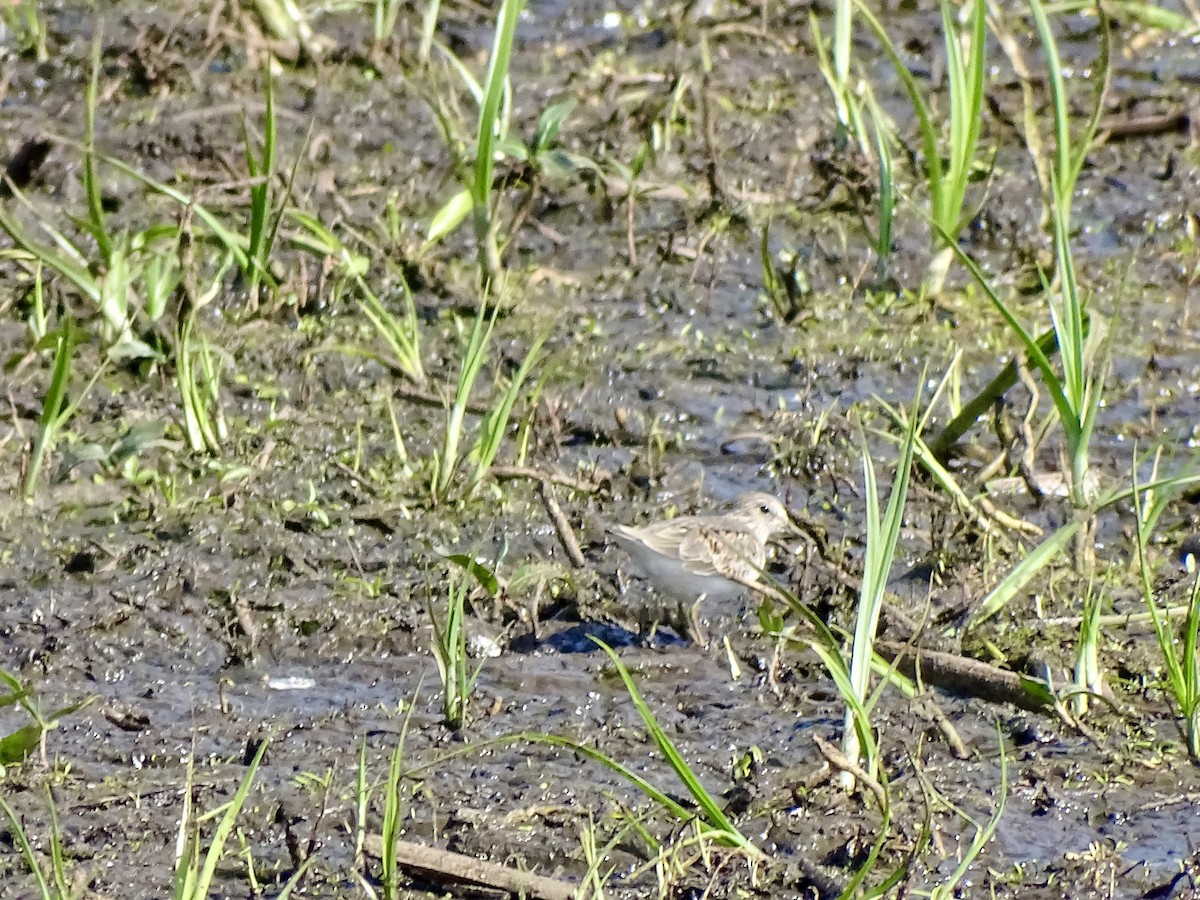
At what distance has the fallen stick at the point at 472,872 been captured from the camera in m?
3.96

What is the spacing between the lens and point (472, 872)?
4.00 meters

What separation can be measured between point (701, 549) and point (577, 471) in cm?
103

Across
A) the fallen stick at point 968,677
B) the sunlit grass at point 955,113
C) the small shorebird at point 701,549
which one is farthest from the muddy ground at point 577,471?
the sunlit grass at point 955,113

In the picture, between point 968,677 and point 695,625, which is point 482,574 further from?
point 968,677

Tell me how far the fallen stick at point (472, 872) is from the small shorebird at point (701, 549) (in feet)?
3.83

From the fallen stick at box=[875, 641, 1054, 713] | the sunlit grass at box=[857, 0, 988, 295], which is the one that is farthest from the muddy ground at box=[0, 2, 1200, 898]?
the sunlit grass at box=[857, 0, 988, 295]

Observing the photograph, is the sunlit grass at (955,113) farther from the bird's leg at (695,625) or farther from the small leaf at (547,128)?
the bird's leg at (695,625)

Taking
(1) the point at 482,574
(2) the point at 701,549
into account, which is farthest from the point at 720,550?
(1) the point at 482,574

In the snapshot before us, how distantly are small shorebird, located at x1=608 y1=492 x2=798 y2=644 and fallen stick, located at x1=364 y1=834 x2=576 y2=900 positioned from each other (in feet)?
3.83

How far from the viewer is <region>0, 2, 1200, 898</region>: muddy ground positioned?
14.1 feet

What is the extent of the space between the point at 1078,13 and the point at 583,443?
15.1 feet

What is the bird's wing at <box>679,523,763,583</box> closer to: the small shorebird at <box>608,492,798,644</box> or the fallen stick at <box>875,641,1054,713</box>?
the small shorebird at <box>608,492,798,644</box>

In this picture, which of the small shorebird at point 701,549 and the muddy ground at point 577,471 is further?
the small shorebird at point 701,549

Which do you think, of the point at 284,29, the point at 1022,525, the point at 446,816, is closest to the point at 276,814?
the point at 446,816
